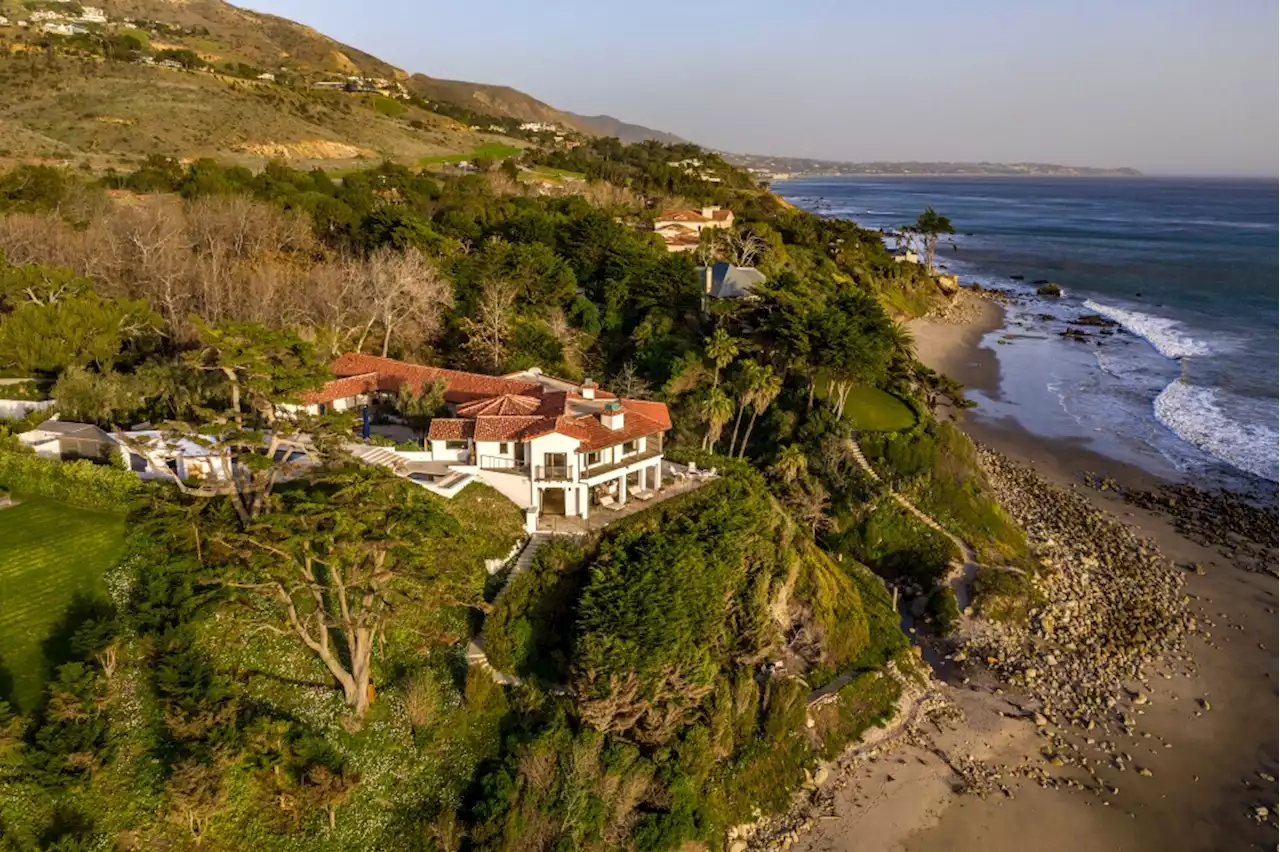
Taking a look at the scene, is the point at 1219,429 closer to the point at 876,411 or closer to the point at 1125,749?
the point at 876,411

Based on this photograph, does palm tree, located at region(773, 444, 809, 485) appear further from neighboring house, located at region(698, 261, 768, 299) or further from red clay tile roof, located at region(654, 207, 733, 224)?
red clay tile roof, located at region(654, 207, 733, 224)

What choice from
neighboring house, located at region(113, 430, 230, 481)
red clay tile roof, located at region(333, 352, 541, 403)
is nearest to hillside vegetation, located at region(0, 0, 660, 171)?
red clay tile roof, located at region(333, 352, 541, 403)

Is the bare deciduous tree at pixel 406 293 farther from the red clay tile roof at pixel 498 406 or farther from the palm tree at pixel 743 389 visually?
the palm tree at pixel 743 389

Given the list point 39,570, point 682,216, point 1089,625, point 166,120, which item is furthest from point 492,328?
point 166,120

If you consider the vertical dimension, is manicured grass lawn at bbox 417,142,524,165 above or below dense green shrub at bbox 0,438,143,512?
above

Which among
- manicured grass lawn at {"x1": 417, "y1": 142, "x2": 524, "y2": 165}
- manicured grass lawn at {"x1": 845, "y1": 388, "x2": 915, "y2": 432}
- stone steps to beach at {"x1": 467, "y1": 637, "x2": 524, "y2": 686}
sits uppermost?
manicured grass lawn at {"x1": 417, "y1": 142, "x2": 524, "y2": 165}

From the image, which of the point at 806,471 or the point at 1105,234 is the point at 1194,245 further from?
the point at 806,471

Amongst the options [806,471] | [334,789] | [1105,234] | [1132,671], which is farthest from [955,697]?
[1105,234]
